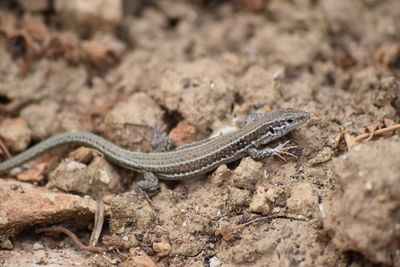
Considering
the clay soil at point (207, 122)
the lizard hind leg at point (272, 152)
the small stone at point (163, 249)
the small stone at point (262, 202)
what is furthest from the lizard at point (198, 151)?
the small stone at point (163, 249)

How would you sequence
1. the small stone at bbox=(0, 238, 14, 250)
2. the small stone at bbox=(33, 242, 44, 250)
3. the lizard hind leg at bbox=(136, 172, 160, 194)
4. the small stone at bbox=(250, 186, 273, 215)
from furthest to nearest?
1. the lizard hind leg at bbox=(136, 172, 160, 194)
2. the small stone at bbox=(33, 242, 44, 250)
3. the small stone at bbox=(0, 238, 14, 250)
4. the small stone at bbox=(250, 186, 273, 215)

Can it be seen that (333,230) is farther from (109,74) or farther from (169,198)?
(109,74)

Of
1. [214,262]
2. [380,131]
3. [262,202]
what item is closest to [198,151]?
[262,202]

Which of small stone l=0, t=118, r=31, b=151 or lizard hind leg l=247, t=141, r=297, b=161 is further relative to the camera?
small stone l=0, t=118, r=31, b=151

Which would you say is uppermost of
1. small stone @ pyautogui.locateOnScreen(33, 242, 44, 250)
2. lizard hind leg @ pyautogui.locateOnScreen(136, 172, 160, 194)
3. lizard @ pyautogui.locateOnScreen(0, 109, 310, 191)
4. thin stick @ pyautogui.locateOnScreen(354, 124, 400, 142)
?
thin stick @ pyautogui.locateOnScreen(354, 124, 400, 142)

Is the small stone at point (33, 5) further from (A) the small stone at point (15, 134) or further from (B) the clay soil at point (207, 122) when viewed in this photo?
(A) the small stone at point (15, 134)

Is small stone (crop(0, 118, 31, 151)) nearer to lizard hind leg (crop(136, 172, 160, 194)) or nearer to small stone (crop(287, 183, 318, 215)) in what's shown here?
lizard hind leg (crop(136, 172, 160, 194))

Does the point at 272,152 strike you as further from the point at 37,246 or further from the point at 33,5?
the point at 33,5

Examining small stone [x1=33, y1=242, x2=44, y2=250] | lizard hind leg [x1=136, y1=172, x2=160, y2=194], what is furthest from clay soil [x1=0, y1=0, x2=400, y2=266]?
lizard hind leg [x1=136, y1=172, x2=160, y2=194]
